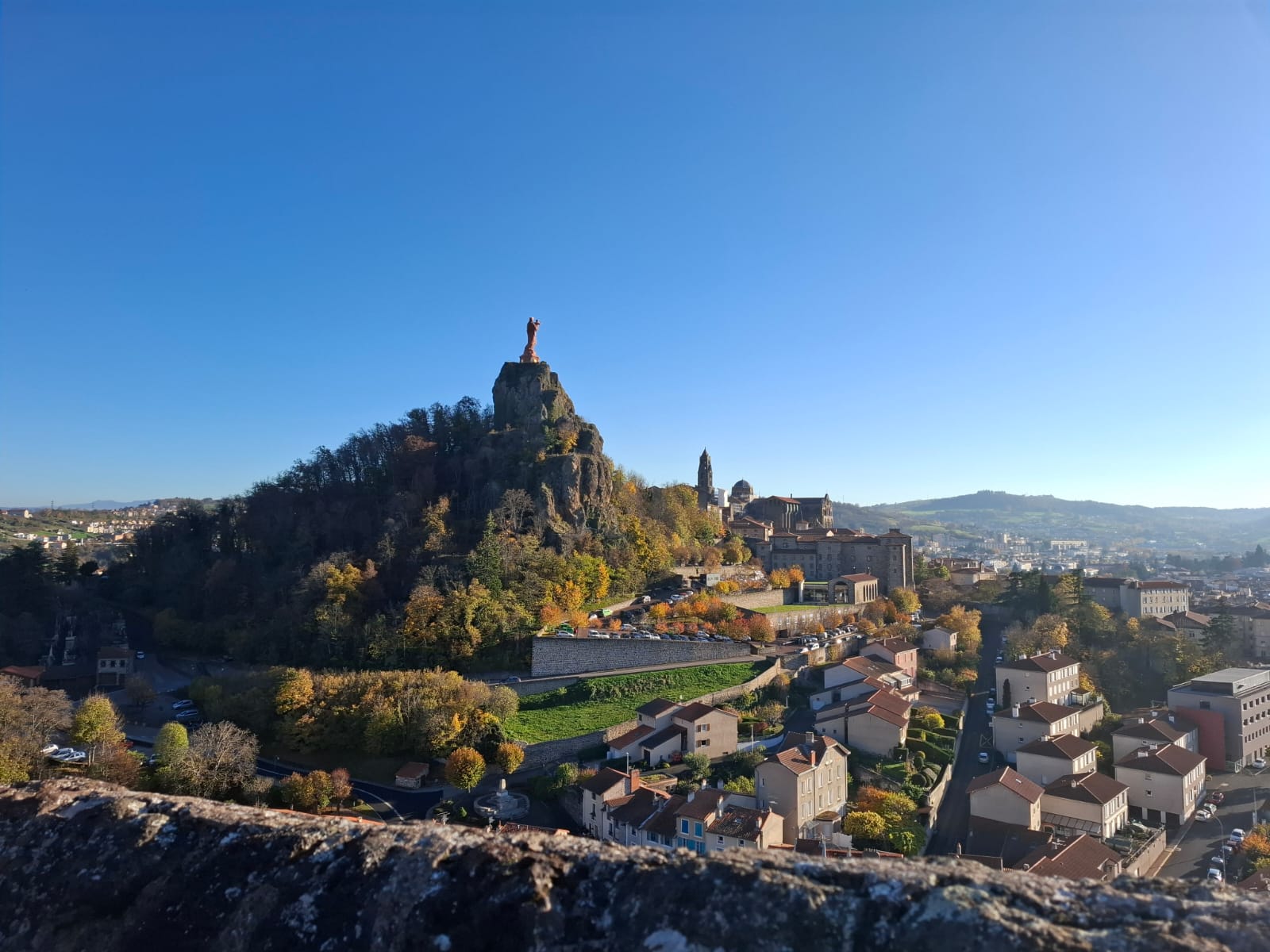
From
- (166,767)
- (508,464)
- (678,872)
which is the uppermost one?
(508,464)

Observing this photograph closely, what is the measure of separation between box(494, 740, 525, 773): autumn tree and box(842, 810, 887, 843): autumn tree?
1073 cm

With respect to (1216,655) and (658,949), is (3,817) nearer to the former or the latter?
(658,949)

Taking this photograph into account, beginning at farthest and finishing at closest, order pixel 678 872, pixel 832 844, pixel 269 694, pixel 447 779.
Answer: pixel 269 694, pixel 447 779, pixel 832 844, pixel 678 872

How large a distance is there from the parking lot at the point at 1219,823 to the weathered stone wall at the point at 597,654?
18535mm

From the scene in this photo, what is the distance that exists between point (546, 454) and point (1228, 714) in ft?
112

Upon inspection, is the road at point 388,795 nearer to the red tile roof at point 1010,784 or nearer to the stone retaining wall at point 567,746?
the stone retaining wall at point 567,746

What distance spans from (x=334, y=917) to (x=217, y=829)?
907mm

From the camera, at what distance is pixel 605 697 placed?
104 feet

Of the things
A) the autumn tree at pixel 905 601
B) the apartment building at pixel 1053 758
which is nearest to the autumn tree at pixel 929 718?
the apartment building at pixel 1053 758

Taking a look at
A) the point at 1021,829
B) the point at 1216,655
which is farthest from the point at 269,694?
the point at 1216,655

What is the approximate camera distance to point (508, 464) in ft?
141

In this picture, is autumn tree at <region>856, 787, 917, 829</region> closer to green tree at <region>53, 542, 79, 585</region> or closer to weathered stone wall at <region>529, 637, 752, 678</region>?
weathered stone wall at <region>529, 637, 752, 678</region>

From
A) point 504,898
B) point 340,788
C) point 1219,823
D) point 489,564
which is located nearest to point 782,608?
point 489,564

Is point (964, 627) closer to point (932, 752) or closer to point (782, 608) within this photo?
point (782, 608)
